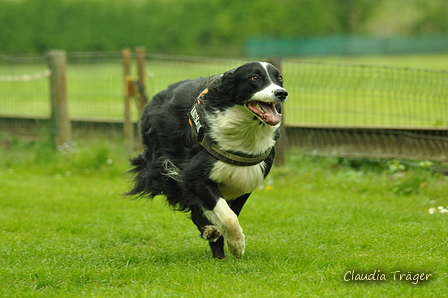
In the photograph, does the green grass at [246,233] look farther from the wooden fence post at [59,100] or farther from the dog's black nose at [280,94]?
the dog's black nose at [280,94]

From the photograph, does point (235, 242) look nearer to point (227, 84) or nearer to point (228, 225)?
point (228, 225)

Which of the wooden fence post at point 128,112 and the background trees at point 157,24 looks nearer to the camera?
the wooden fence post at point 128,112

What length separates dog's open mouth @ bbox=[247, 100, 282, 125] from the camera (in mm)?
4223

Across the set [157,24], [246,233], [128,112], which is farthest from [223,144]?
[157,24]

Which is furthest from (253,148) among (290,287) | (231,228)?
(290,287)

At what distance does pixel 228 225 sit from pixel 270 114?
0.85 metres

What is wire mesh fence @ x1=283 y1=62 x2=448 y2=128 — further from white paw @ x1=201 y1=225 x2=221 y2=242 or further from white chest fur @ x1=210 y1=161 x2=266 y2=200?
white paw @ x1=201 y1=225 x2=221 y2=242

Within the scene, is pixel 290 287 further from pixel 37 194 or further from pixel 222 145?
pixel 37 194

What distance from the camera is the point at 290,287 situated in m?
3.94

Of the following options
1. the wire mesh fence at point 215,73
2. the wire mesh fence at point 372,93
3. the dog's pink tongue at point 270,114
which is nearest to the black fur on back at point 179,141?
the dog's pink tongue at point 270,114

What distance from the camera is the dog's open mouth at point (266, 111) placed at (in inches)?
166

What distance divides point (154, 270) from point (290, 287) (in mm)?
1093

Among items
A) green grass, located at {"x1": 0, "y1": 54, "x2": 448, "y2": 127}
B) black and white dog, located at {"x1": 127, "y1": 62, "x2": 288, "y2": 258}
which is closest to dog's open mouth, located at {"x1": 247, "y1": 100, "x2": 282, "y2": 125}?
black and white dog, located at {"x1": 127, "y1": 62, "x2": 288, "y2": 258}

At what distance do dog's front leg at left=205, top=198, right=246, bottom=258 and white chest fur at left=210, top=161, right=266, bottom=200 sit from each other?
0.17 meters
